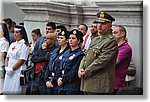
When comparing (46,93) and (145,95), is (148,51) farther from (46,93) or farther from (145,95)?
(46,93)

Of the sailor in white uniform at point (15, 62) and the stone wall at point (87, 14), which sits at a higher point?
the stone wall at point (87, 14)

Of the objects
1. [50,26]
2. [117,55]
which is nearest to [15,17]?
[50,26]

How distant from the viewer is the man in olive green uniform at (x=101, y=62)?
5625 millimetres

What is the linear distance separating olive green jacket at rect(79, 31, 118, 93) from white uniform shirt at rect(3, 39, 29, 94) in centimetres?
40

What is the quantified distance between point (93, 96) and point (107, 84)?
0.13m

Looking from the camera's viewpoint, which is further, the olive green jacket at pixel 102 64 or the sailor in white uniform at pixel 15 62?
the sailor in white uniform at pixel 15 62

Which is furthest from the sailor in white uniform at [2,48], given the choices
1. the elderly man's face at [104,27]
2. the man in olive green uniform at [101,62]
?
the elderly man's face at [104,27]

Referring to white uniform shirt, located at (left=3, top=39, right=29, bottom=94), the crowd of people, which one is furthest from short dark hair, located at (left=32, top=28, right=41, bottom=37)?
white uniform shirt, located at (left=3, top=39, right=29, bottom=94)

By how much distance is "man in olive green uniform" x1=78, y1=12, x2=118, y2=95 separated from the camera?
221 inches

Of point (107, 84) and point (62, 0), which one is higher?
point (62, 0)

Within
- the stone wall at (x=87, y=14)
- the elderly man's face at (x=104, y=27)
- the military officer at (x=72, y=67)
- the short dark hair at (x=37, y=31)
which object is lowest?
the military officer at (x=72, y=67)

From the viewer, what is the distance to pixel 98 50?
5633 millimetres

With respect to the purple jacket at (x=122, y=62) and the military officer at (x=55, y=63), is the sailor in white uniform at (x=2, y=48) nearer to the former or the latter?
the military officer at (x=55, y=63)

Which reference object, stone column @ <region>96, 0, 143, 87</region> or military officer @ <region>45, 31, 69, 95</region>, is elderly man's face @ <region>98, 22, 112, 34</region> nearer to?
stone column @ <region>96, 0, 143, 87</region>
